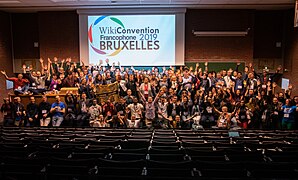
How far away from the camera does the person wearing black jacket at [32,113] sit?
8.82 metres

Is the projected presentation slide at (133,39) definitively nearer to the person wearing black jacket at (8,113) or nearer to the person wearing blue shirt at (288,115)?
the person wearing black jacket at (8,113)

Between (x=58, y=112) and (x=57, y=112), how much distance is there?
0.11ft

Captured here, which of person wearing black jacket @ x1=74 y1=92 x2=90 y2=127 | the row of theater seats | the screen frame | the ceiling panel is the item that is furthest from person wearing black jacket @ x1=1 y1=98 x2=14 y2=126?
the screen frame

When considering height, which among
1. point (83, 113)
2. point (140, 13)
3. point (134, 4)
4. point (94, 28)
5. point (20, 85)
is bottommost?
point (83, 113)

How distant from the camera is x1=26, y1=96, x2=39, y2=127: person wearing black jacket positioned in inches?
347

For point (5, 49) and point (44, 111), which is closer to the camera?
point (44, 111)

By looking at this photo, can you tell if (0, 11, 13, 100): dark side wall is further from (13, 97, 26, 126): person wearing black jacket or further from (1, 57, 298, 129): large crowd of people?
(13, 97, 26, 126): person wearing black jacket

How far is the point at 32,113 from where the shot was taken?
8844 millimetres

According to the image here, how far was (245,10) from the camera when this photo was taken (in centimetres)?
1319

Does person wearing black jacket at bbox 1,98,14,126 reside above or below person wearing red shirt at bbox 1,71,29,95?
below

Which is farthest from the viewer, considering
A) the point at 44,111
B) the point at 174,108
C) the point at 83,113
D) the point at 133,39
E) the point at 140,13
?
the point at 133,39

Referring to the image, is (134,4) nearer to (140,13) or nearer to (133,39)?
(140,13)

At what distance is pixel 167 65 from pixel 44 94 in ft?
21.2

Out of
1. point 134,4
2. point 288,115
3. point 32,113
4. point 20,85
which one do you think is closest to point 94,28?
point 134,4
